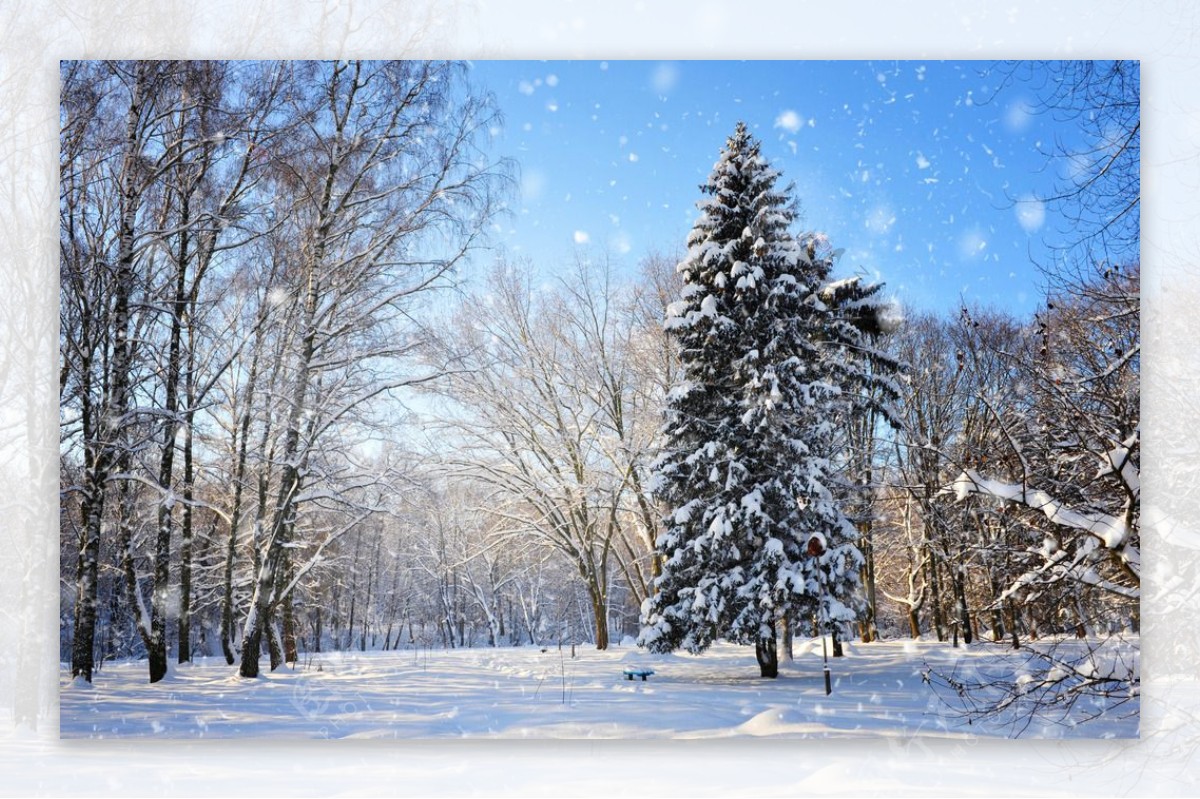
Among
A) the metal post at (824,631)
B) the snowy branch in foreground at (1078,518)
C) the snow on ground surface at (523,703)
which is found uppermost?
the snowy branch in foreground at (1078,518)

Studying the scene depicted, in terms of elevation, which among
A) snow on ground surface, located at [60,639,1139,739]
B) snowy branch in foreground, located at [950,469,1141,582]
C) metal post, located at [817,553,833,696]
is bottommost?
snow on ground surface, located at [60,639,1139,739]

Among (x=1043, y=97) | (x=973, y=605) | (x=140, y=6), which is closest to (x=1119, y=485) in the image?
(x=973, y=605)

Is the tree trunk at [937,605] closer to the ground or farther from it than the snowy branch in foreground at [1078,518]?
closer to the ground

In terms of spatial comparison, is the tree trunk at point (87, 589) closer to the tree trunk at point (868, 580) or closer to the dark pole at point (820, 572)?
→ the dark pole at point (820, 572)

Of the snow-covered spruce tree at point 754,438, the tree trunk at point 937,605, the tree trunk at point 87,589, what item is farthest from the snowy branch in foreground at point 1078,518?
the tree trunk at point 87,589

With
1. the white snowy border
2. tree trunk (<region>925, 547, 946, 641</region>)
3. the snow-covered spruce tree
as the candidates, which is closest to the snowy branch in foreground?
the white snowy border

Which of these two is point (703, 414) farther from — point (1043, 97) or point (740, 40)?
point (1043, 97)

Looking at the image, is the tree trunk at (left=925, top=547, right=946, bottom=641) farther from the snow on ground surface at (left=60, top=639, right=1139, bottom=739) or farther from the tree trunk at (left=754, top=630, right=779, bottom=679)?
the tree trunk at (left=754, top=630, right=779, bottom=679)

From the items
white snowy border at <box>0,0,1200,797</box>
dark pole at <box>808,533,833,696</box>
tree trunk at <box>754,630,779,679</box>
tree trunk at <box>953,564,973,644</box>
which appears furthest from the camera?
dark pole at <box>808,533,833,696</box>
